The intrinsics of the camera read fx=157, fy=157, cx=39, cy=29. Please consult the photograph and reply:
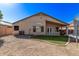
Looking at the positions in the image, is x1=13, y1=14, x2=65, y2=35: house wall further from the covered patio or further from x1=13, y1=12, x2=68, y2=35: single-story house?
the covered patio

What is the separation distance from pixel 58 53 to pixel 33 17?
1262 centimetres

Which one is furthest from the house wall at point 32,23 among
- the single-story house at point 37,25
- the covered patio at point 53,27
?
the covered patio at point 53,27

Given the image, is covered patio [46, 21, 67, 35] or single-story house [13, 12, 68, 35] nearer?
single-story house [13, 12, 68, 35]

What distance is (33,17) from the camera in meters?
21.8

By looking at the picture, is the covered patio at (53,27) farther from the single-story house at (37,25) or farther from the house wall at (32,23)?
the house wall at (32,23)

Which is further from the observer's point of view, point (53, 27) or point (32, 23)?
point (53, 27)

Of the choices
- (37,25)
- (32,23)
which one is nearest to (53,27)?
(37,25)

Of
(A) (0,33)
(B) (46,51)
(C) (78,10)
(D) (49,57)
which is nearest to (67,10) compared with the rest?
(C) (78,10)

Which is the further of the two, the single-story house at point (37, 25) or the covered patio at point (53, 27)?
the covered patio at point (53, 27)

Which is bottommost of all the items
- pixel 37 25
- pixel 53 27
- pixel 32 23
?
pixel 53 27

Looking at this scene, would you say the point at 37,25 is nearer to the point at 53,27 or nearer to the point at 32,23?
the point at 32,23

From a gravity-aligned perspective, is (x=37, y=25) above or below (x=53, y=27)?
above

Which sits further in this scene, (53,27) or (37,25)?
(53,27)

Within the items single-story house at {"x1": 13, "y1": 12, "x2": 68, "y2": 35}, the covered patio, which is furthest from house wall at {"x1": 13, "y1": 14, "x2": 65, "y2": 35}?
the covered patio
